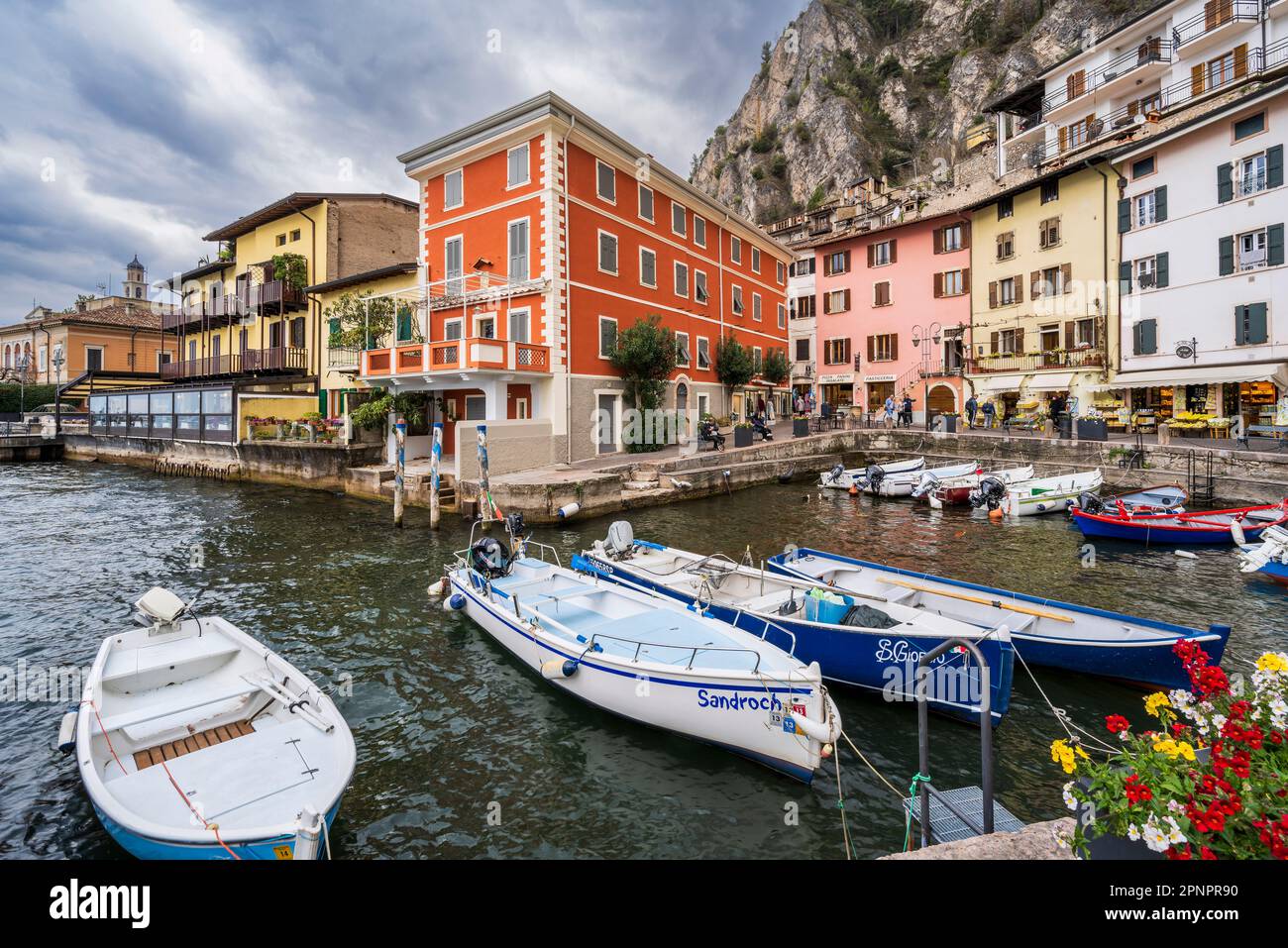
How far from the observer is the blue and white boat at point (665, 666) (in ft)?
22.5

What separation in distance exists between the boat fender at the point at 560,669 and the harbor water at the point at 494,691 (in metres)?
0.62

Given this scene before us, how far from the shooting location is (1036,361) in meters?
35.2

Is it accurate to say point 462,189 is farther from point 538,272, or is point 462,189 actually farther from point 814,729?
point 814,729

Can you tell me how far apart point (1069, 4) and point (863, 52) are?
29432 millimetres

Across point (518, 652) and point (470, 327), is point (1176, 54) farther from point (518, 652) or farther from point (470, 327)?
point (518, 652)

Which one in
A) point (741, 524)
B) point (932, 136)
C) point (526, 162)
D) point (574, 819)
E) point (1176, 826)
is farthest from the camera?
point (932, 136)

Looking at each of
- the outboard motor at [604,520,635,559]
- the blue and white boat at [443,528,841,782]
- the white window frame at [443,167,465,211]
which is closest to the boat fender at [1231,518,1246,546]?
the blue and white boat at [443,528,841,782]

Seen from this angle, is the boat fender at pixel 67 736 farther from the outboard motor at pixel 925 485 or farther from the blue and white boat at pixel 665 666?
the outboard motor at pixel 925 485

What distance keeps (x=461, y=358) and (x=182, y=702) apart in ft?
61.5

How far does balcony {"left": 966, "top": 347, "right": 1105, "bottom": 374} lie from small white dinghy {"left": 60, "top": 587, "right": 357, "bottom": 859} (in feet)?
123

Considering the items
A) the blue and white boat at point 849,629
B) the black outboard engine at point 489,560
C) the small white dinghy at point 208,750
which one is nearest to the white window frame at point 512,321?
the black outboard engine at point 489,560

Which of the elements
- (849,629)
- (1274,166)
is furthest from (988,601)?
(1274,166)
